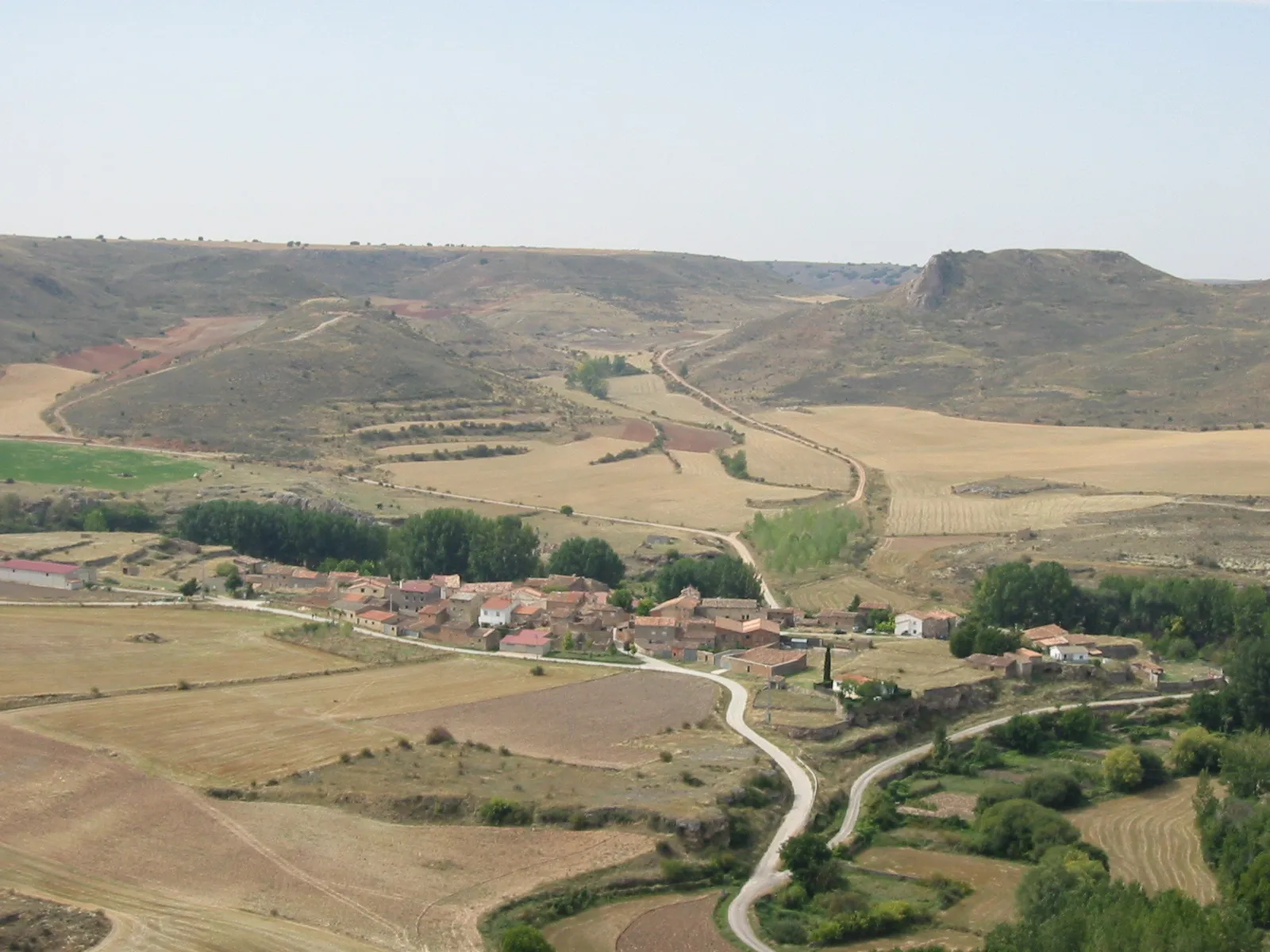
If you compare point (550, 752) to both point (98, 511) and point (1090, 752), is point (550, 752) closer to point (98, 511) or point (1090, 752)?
point (1090, 752)

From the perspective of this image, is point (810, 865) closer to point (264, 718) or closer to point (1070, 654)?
point (264, 718)

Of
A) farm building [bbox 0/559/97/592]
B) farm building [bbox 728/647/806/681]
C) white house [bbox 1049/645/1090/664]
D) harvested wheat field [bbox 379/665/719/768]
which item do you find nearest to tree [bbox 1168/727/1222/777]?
white house [bbox 1049/645/1090/664]

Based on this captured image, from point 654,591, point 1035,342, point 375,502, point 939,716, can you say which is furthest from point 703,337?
point 939,716

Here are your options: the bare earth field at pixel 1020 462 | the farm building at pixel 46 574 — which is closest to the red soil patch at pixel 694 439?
the bare earth field at pixel 1020 462

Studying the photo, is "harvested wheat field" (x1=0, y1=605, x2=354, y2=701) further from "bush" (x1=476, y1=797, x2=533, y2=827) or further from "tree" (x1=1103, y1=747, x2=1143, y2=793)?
"tree" (x1=1103, y1=747, x2=1143, y2=793)

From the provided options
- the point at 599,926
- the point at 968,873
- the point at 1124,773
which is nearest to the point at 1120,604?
the point at 1124,773

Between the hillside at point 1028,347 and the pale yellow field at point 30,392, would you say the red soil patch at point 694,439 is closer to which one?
the hillside at point 1028,347
